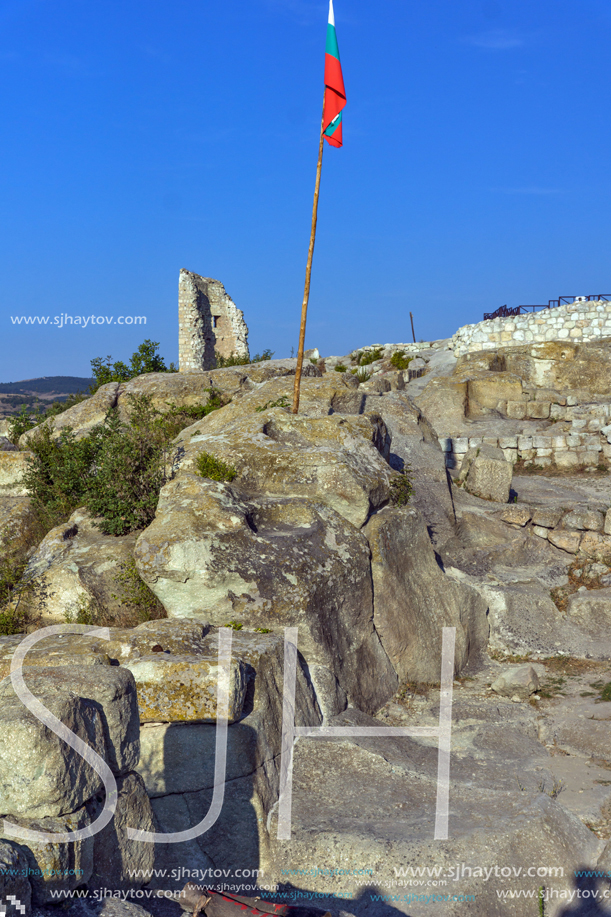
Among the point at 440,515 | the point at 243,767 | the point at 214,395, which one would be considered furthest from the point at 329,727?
the point at 214,395

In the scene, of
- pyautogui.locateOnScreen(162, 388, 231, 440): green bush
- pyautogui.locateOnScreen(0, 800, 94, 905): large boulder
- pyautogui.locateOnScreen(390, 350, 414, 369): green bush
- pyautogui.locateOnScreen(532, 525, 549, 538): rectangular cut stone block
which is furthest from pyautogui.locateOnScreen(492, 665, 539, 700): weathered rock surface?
pyautogui.locateOnScreen(390, 350, 414, 369): green bush

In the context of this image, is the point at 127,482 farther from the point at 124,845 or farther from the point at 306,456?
the point at 124,845

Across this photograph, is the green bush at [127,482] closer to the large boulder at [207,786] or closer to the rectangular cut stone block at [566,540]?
the large boulder at [207,786]

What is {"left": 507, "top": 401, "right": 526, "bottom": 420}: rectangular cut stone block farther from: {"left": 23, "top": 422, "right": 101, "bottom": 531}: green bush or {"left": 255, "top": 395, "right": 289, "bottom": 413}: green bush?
{"left": 23, "top": 422, "right": 101, "bottom": 531}: green bush

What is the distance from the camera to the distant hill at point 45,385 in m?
78.9

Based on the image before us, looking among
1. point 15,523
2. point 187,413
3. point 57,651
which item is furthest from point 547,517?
point 57,651

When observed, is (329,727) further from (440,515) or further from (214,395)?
(214,395)

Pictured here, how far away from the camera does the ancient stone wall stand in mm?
22953

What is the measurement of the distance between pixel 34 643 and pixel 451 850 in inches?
139

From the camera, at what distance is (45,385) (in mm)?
85812

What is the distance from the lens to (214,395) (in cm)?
1288

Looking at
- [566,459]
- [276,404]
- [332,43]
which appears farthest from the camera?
[566,459]

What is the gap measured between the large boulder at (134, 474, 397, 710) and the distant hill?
7340cm

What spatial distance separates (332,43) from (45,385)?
83406 mm
